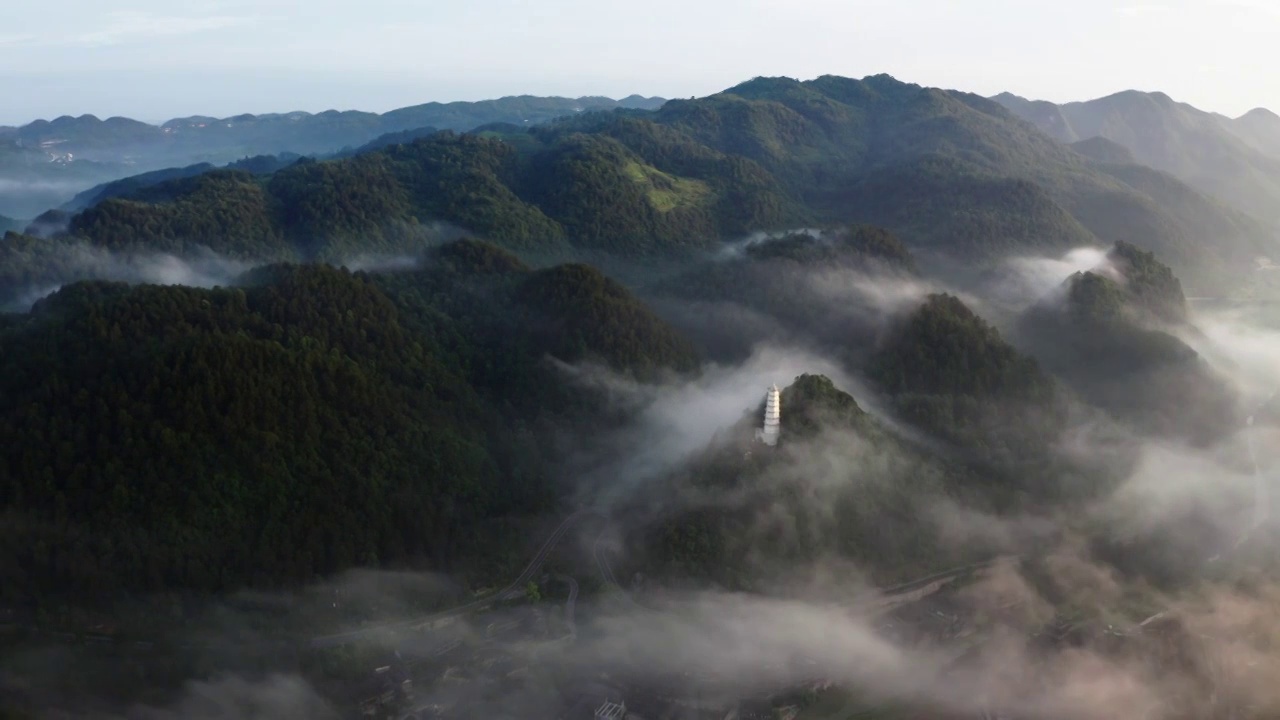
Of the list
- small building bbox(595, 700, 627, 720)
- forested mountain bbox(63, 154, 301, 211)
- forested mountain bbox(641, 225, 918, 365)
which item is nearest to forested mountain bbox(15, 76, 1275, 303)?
forested mountain bbox(641, 225, 918, 365)

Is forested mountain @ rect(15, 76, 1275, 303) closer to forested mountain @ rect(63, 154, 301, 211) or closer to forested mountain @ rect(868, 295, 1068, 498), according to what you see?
forested mountain @ rect(63, 154, 301, 211)

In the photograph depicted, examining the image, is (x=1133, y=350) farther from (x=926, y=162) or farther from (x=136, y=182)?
(x=136, y=182)

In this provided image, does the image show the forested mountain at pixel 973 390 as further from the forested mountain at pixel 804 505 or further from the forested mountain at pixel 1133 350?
the forested mountain at pixel 1133 350

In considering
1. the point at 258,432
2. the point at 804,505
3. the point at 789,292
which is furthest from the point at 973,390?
the point at 258,432

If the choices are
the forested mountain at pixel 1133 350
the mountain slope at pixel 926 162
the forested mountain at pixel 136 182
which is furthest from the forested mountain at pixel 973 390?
the forested mountain at pixel 136 182

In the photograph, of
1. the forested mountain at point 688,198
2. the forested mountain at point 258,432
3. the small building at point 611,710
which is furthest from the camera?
the forested mountain at point 688,198

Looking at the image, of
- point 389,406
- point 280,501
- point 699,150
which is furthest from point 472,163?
point 280,501

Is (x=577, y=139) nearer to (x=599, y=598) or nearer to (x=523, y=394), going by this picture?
(x=523, y=394)
